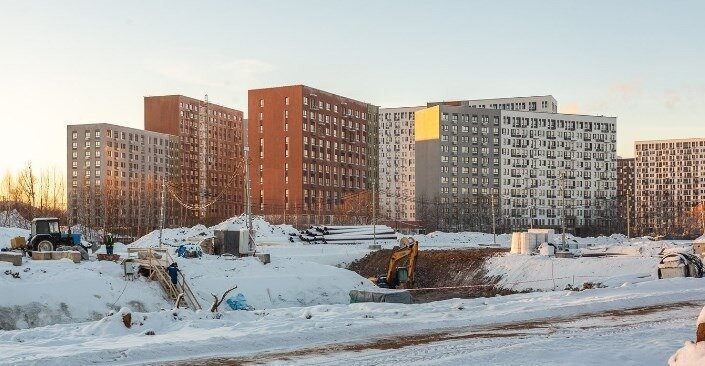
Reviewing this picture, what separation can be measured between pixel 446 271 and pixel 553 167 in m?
141

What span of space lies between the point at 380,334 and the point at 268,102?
453 ft

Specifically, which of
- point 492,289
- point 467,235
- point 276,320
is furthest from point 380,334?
point 467,235

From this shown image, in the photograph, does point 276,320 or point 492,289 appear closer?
point 276,320

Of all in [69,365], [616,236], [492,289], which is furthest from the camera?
[616,236]

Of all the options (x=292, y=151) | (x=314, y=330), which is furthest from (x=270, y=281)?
(x=292, y=151)

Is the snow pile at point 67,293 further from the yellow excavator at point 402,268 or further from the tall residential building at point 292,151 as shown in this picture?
the tall residential building at point 292,151

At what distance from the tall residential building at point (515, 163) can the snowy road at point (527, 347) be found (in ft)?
533

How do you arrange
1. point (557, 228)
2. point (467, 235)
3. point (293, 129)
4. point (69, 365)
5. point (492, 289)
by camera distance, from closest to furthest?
point (69, 365), point (492, 289), point (467, 235), point (293, 129), point (557, 228)

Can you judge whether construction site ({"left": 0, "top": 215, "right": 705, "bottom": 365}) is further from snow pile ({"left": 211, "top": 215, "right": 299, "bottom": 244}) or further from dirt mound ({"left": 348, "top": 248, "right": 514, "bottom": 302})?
snow pile ({"left": 211, "top": 215, "right": 299, "bottom": 244})

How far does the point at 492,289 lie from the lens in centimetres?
5450

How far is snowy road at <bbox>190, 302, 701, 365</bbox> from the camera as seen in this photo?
1675 centimetres

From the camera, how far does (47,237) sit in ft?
165

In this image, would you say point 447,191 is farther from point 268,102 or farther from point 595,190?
point 268,102

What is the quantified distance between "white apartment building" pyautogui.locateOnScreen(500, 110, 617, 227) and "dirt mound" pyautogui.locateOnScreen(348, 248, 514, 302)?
12421 centimetres
